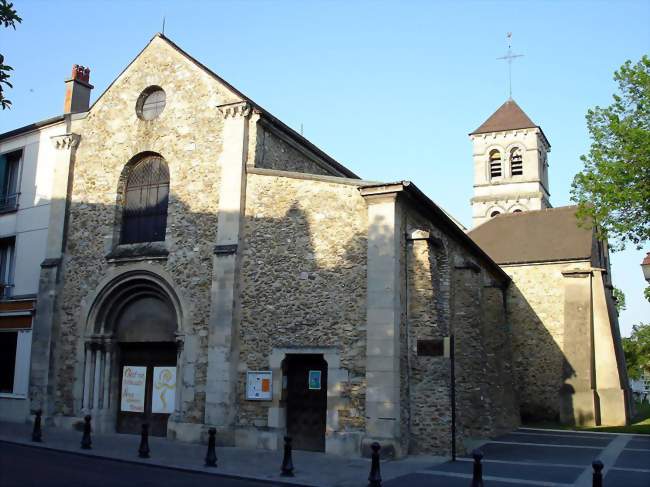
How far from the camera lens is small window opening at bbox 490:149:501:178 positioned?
50.8 m

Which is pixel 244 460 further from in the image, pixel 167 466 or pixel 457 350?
pixel 457 350

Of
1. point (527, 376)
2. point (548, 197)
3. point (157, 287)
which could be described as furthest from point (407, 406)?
point (548, 197)

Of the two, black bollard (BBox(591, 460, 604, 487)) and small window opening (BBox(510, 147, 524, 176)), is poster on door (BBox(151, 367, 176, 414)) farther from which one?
small window opening (BBox(510, 147, 524, 176))

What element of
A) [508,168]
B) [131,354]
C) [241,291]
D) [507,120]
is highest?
[507,120]

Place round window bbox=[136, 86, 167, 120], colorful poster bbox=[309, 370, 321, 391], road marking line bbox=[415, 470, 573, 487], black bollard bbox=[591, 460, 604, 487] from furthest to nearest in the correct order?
1. round window bbox=[136, 86, 167, 120]
2. colorful poster bbox=[309, 370, 321, 391]
3. road marking line bbox=[415, 470, 573, 487]
4. black bollard bbox=[591, 460, 604, 487]

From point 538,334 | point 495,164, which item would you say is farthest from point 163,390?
point 495,164

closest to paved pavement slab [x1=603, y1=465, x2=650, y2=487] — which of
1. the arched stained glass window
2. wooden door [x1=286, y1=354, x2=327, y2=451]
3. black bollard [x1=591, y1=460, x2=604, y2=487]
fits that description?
black bollard [x1=591, y1=460, x2=604, y2=487]

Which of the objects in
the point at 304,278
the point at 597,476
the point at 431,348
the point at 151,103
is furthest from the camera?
the point at 151,103

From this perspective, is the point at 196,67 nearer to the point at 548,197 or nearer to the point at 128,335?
the point at 128,335

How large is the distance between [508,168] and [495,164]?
119 centimetres

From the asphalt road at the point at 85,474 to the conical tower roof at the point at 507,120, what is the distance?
150 feet

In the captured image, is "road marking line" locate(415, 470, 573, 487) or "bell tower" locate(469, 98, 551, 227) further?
"bell tower" locate(469, 98, 551, 227)

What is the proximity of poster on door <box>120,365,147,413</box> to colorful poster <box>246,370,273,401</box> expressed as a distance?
4.02 m

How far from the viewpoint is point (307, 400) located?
14.1m
